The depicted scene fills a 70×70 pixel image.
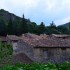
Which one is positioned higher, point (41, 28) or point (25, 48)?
point (41, 28)

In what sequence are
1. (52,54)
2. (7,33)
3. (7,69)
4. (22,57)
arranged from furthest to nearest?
(7,33) < (52,54) < (22,57) < (7,69)

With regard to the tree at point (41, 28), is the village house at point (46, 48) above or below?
below

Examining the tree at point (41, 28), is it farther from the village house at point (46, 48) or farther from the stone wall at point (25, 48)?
the village house at point (46, 48)

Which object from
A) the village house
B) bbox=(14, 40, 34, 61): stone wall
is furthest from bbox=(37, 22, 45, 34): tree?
the village house

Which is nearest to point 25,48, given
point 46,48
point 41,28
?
point 46,48

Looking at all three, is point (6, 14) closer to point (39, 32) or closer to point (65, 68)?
point (39, 32)

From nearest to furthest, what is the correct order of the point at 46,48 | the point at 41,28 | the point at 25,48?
the point at 46,48, the point at 25,48, the point at 41,28

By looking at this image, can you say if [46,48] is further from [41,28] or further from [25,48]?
[41,28]

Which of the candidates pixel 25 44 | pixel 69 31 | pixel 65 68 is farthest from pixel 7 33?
pixel 65 68

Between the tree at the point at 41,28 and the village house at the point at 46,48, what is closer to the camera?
the village house at the point at 46,48

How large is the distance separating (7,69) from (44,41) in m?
25.1

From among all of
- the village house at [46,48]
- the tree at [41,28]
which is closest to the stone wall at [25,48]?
the village house at [46,48]

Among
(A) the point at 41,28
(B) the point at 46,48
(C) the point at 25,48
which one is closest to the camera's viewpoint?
(B) the point at 46,48

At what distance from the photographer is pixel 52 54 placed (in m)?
33.3
